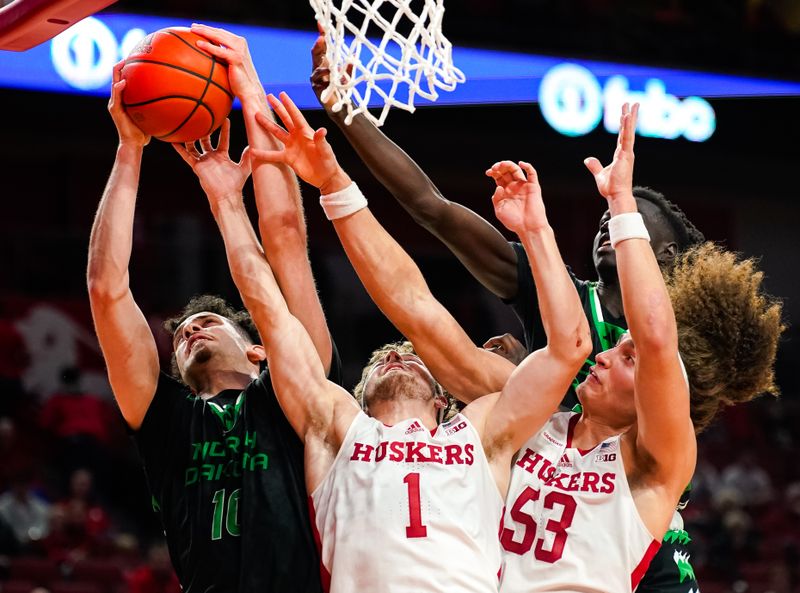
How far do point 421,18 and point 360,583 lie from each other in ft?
5.05

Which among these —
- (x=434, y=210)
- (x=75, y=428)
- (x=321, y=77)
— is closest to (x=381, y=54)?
(x=321, y=77)

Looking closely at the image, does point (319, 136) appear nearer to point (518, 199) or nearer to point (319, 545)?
point (518, 199)

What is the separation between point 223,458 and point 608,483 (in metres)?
1.11

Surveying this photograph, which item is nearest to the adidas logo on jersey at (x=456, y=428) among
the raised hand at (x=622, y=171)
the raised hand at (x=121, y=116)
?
the raised hand at (x=622, y=171)

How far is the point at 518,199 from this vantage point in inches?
138

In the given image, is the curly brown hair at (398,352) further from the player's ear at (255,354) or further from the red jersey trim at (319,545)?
the red jersey trim at (319,545)

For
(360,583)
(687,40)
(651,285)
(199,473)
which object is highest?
(687,40)

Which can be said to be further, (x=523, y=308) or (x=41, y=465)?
(x=41, y=465)

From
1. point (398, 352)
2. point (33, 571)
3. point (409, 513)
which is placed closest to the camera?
point (409, 513)

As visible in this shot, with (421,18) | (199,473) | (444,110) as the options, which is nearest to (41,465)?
(444,110)

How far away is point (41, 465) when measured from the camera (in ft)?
31.4

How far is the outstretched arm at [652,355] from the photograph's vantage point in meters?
3.21

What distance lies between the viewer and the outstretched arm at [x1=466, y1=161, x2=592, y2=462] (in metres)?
3.30

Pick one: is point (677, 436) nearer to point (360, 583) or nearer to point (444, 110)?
point (360, 583)
